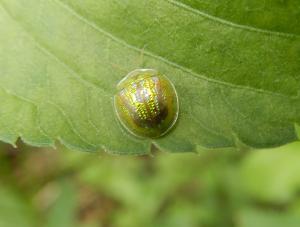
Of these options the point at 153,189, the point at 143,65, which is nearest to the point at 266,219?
the point at 153,189

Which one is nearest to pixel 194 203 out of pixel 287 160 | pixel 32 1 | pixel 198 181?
pixel 198 181

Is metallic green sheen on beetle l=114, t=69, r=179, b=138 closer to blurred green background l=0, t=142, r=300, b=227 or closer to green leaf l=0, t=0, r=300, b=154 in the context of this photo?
green leaf l=0, t=0, r=300, b=154

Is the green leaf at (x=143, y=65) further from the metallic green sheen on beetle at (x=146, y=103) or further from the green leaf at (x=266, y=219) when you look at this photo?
the green leaf at (x=266, y=219)

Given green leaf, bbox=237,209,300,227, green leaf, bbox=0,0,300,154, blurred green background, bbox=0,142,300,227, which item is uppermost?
blurred green background, bbox=0,142,300,227

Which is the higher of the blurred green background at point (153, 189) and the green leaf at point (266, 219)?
the blurred green background at point (153, 189)

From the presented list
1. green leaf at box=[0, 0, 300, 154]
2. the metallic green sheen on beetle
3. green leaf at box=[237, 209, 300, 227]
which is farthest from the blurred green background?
green leaf at box=[0, 0, 300, 154]

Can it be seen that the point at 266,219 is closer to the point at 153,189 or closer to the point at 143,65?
the point at 153,189

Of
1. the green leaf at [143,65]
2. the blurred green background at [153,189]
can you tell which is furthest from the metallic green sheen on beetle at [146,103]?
the blurred green background at [153,189]
